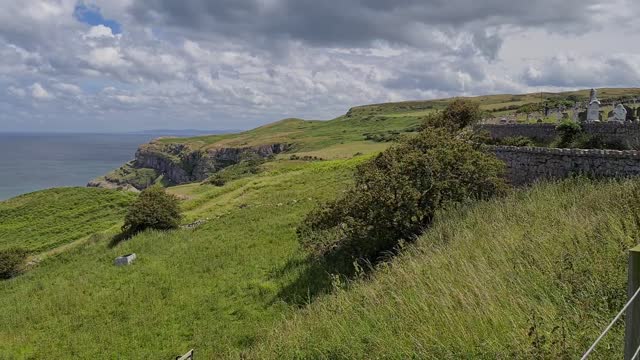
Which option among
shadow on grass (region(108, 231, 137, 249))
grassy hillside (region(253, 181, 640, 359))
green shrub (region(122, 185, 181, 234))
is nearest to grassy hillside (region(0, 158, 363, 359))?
shadow on grass (region(108, 231, 137, 249))

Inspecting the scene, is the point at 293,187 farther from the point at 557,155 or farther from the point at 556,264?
the point at 556,264

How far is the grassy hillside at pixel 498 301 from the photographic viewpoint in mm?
4586

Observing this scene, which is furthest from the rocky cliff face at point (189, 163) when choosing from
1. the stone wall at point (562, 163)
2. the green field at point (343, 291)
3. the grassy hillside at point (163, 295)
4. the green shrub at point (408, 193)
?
the green shrub at point (408, 193)

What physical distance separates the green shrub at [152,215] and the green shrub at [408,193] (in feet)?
59.0

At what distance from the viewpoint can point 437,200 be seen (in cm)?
1484

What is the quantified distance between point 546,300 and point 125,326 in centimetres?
1306

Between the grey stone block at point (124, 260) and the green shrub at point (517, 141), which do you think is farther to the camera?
the grey stone block at point (124, 260)

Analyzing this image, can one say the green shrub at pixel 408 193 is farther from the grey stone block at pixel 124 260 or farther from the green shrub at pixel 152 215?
the green shrub at pixel 152 215

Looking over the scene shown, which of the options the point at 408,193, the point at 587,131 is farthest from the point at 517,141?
the point at 408,193

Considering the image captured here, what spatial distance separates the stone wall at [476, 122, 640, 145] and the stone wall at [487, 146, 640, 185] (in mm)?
2794

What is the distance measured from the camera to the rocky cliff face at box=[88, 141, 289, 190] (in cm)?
14862

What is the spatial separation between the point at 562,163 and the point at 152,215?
24.1m

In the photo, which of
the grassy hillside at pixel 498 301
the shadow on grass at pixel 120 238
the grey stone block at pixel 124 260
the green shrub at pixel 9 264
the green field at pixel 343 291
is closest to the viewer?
the grassy hillside at pixel 498 301

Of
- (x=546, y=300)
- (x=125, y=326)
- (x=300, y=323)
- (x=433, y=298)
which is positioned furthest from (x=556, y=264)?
(x=125, y=326)
